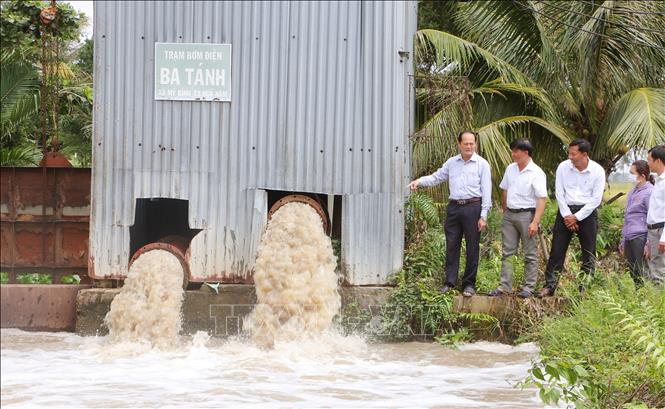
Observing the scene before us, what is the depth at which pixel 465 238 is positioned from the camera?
932 centimetres

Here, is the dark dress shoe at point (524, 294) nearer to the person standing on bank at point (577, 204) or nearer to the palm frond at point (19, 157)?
the person standing on bank at point (577, 204)

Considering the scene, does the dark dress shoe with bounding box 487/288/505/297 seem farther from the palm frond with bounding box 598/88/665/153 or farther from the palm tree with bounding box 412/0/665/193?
the palm frond with bounding box 598/88/665/153

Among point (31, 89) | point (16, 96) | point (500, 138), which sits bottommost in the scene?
point (500, 138)

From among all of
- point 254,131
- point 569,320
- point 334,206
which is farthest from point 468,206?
point 254,131

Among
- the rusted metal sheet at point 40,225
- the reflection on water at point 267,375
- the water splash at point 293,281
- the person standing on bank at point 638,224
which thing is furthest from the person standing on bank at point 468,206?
the rusted metal sheet at point 40,225

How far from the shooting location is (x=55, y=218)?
1026 cm

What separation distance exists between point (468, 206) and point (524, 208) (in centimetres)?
57

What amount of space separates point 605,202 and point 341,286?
20.8ft

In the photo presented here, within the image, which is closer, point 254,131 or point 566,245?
point 566,245

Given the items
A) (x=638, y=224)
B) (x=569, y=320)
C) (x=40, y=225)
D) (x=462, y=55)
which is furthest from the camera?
(x=462, y=55)

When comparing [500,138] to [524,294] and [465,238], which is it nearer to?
[465,238]

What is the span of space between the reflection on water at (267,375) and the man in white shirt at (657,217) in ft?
4.97

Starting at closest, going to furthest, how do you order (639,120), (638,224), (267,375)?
1. (267,375)
2. (638,224)
3. (639,120)

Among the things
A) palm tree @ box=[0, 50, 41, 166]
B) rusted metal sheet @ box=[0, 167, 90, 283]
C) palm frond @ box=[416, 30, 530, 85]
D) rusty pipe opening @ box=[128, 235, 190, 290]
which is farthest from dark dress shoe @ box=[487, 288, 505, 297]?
palm tree @ box=[0, 50, 41, 166]
